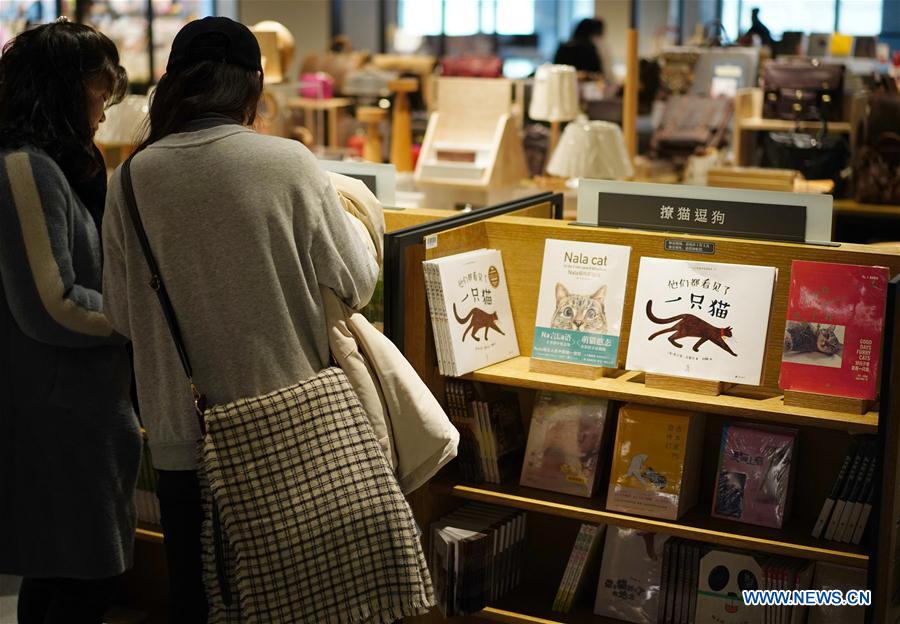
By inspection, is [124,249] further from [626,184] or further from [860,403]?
[860,403]

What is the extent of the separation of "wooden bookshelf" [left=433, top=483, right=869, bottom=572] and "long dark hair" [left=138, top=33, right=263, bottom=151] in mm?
1171

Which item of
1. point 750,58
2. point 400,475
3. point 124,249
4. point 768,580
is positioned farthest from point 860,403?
point 750,58

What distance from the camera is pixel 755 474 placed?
2494 mm

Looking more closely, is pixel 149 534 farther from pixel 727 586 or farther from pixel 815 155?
pixel 815 155

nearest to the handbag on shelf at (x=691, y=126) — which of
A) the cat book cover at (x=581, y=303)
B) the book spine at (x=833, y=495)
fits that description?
the cat book cover at (x=581, y=303)

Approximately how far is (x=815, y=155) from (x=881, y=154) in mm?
387

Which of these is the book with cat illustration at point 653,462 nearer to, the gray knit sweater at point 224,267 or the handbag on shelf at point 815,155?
the gray knit sweater at point 224,267

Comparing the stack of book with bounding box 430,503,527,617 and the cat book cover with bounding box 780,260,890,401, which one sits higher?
the cat book cover with bounding box 780,260,890,401

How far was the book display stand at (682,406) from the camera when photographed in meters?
2.31

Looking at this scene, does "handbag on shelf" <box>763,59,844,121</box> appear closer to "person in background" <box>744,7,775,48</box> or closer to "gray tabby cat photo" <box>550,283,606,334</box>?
"person in background" <box>744,7,775,48</box>

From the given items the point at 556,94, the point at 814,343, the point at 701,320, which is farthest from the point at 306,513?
the point at 556,94

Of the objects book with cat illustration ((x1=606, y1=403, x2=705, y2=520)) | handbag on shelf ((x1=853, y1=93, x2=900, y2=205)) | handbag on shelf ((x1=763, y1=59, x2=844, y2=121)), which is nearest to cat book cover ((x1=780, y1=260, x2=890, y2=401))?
book with cat illustration ((x1=606, y1=403, x2=705, y2=520))

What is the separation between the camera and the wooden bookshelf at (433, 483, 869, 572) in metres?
2.36

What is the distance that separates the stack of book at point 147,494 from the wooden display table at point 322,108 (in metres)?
4.87
